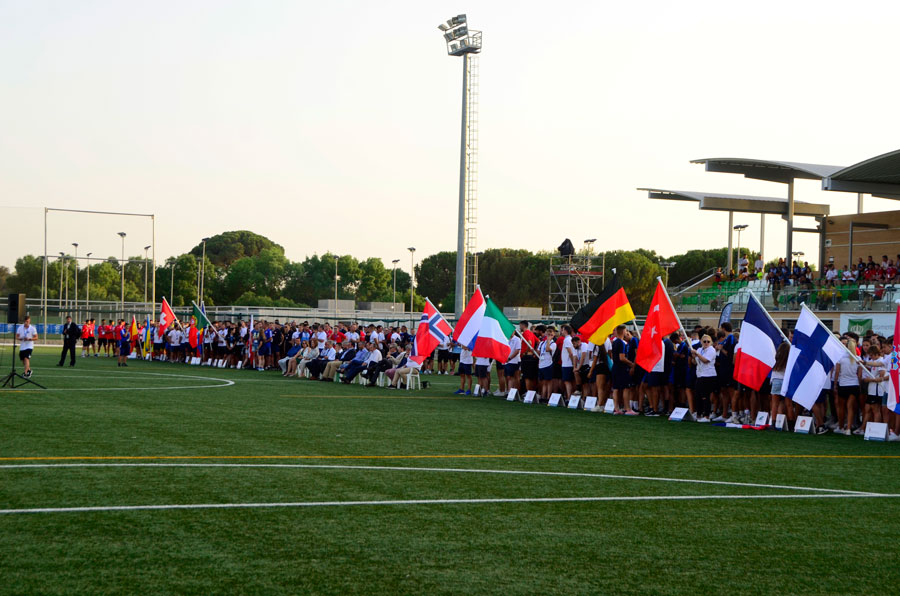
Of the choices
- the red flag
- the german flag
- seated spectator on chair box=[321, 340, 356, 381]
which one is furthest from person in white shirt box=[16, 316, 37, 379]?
the red flag

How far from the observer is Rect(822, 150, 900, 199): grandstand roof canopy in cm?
3804

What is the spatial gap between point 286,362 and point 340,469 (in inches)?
838

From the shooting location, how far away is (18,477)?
9312 mm

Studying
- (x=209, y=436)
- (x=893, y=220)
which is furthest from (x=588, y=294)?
(x=209, y=436)

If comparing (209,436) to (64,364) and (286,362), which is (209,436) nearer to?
(286,362)

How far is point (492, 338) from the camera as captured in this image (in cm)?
2289

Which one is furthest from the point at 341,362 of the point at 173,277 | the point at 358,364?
the point at 173,277

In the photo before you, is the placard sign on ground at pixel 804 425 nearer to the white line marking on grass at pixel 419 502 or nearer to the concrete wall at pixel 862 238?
the white line marking on grass at pixel 419 502

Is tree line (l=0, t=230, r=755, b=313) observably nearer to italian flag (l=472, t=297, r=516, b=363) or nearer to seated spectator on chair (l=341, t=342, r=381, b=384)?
seated spectator on chair (l=341, t=342, r=381, b=384)

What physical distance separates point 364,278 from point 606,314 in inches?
3750

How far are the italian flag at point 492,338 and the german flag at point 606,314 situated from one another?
9.21 feet

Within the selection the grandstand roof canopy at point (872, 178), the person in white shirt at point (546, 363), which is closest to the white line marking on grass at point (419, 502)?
the person in white shirt at point (546, 363)

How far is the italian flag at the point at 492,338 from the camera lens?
22844mm

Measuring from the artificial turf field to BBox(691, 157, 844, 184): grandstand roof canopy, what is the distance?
29.6m
